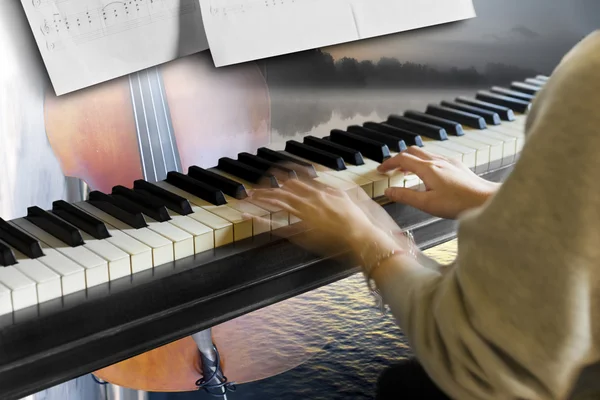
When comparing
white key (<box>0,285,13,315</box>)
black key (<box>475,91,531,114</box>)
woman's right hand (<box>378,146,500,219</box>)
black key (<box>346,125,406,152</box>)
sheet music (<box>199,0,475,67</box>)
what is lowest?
woman's right hand (<box>378,146,500,219</box>)

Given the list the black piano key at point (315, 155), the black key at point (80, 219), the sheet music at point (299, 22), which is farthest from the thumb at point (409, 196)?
the black key at point (80, 219)

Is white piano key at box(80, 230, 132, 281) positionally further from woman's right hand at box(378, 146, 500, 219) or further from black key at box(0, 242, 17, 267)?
woman's right hand at box(378, 146, 500, 219)

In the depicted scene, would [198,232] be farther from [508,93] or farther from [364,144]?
[508,93]

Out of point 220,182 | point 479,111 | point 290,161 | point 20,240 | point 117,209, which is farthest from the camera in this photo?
point 479,111

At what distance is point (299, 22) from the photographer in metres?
1.35

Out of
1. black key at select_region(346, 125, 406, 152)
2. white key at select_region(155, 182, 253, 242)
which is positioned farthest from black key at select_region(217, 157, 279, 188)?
black key at select_region(346, 125, 406, 152)

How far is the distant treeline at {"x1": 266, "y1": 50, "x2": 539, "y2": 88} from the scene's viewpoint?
1.36 meters

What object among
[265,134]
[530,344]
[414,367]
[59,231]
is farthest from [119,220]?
[530,344]

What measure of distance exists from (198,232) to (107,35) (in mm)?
336

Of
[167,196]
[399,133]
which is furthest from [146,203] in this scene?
[399,133]

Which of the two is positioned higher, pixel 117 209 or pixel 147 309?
pixel 117 209

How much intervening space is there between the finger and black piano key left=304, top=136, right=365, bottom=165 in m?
0.05

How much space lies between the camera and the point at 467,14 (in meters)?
1.59

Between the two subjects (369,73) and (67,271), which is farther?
(369,73)
